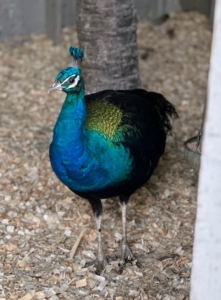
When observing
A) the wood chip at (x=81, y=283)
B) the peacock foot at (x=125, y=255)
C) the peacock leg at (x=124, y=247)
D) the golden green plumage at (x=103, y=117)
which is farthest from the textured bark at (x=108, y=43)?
the wood chip at (x=81, y=283)

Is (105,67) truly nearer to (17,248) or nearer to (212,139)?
(17,248)

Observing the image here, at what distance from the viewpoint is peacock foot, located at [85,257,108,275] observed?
315cm

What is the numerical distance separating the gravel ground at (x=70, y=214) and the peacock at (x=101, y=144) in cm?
18

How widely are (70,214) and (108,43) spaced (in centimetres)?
120

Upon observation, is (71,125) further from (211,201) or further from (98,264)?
(211,201)

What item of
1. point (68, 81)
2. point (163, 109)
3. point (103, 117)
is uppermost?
point (68, 81)

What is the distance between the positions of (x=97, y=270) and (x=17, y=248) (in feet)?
1.55

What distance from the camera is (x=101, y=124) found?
2.90 m

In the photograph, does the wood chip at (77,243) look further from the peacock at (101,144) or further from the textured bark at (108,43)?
the textured bark at (108,43)

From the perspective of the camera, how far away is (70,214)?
3.60m

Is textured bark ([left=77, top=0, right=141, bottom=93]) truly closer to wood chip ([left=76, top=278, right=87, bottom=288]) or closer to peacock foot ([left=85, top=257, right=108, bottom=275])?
peacock foot ([left=85, top=257, right=108, bottom=275])

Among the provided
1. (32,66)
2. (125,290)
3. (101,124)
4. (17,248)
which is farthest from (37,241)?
(32,66)

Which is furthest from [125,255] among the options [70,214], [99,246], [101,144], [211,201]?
[211,201]

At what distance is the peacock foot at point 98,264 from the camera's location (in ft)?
10.3
